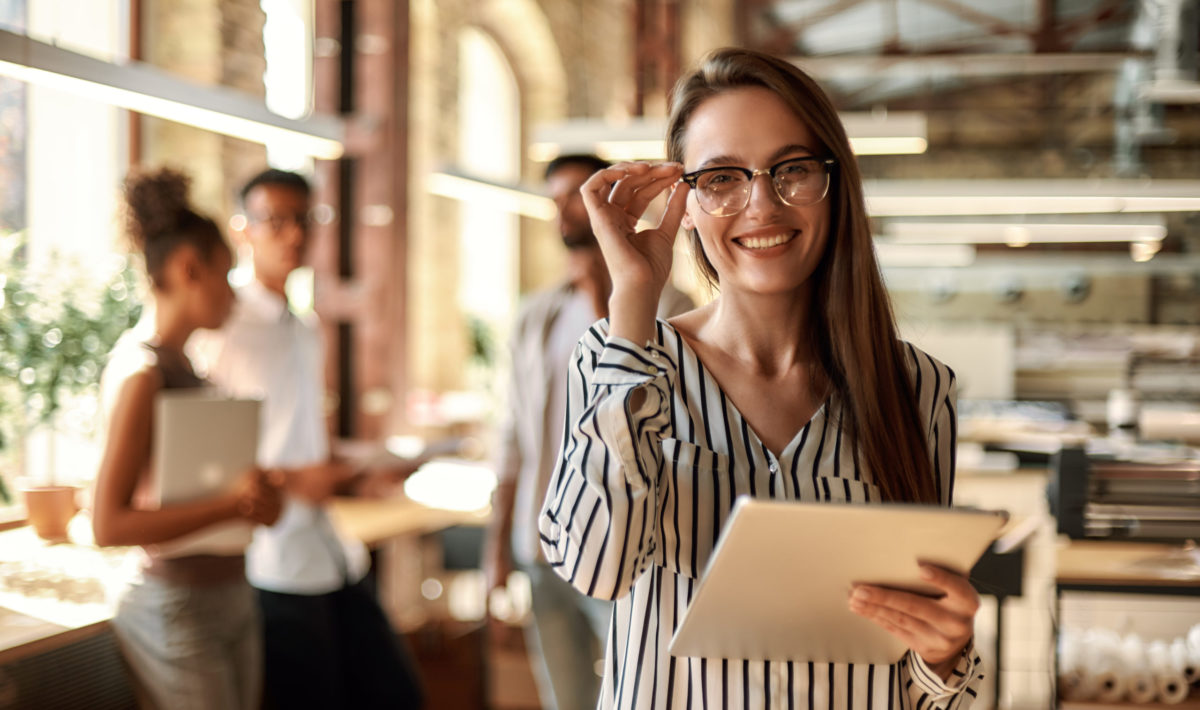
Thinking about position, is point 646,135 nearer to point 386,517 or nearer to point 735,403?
point 386,517

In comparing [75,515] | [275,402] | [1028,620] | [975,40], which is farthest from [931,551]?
[975,40]

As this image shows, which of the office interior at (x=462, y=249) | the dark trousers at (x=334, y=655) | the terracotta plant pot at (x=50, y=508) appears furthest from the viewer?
the dark trousers at (x=334, y=655)

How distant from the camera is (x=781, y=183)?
1329 millimetres

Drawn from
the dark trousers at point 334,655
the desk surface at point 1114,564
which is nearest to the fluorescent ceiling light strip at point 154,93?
the dark trousers at point 334,655

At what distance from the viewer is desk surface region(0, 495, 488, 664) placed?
2.09 m

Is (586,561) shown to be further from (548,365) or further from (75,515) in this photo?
(548,365)

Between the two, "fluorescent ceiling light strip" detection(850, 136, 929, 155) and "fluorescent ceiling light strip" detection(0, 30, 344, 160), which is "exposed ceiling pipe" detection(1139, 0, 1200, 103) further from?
"fluorescent ceiling light strip" detection(0, 30, 344, 160)

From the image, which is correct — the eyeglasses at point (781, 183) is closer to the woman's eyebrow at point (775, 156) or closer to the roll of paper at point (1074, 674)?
the woman's eyebrow at point (775, 156)

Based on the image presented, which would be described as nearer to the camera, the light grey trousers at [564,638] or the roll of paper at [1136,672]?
the roll of paper at [1136,672]

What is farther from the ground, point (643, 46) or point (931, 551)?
point (643, 46)

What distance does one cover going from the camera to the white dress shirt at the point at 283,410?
10.2 feet

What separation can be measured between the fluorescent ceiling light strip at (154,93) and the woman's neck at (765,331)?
1.60 m

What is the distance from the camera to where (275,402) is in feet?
10.8

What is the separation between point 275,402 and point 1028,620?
2.71 meters
